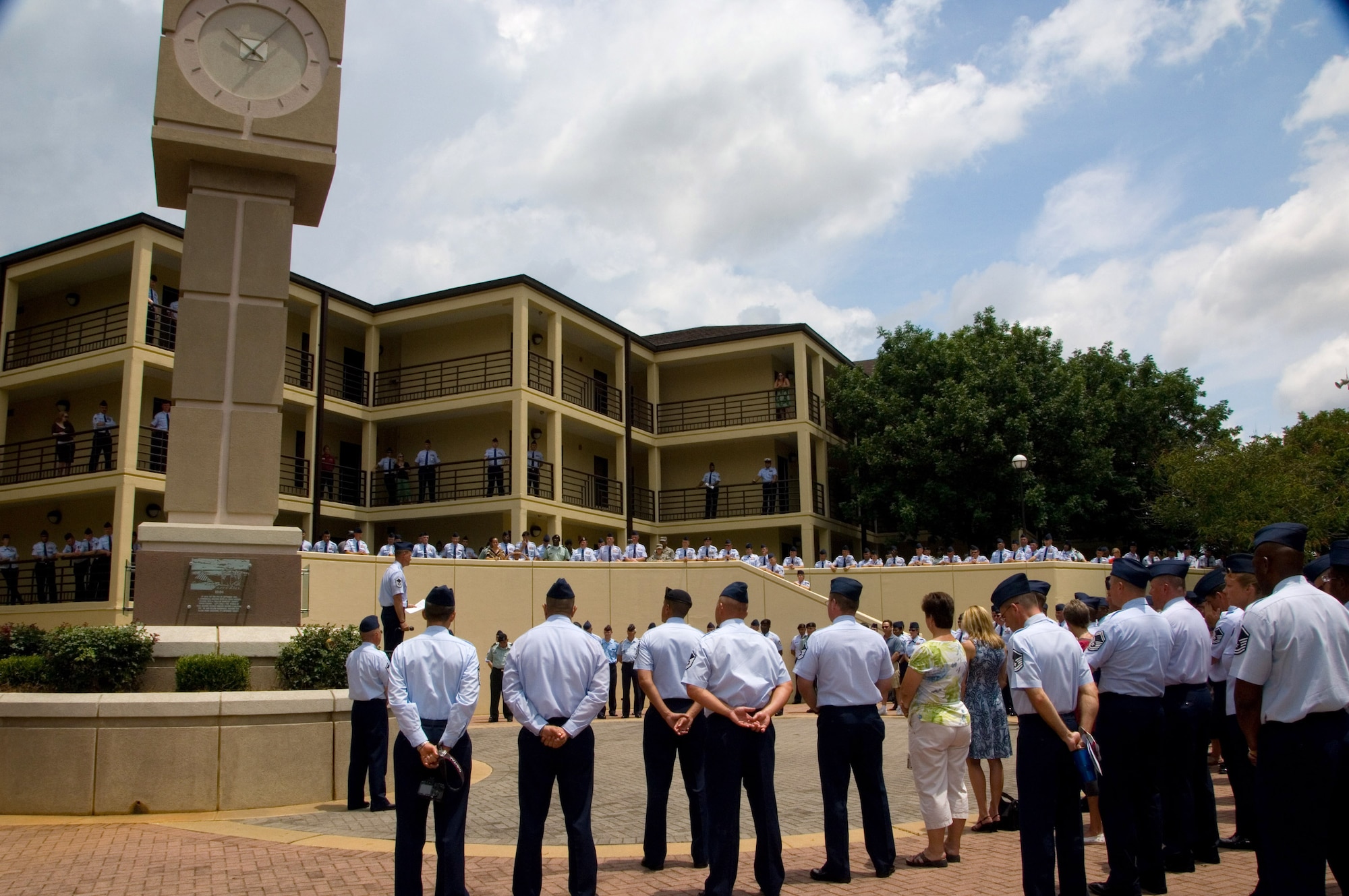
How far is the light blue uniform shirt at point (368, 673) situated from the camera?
942 cm

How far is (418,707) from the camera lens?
5910 mm

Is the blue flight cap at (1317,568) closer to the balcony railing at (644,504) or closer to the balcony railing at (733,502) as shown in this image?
the balcony railing at (733,502)

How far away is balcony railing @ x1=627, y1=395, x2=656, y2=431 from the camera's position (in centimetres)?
3544

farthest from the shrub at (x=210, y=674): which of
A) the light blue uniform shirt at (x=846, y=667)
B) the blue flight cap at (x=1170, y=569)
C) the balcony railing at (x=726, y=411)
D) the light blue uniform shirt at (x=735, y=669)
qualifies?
the balcony railing at (x=726, y=411)

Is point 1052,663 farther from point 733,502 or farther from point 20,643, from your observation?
Result: point 733,502

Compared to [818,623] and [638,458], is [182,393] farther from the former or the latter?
[638,458]

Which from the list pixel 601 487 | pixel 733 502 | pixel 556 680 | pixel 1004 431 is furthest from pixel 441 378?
pixel 556 680

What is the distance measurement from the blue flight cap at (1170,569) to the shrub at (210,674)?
8.17m

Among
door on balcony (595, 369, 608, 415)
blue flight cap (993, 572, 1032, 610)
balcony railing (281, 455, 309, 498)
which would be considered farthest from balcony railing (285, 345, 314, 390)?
blue flight cap (993, 572, 1032, 610)

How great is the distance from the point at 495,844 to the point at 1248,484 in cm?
2556

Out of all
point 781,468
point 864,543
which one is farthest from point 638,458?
point 864,543

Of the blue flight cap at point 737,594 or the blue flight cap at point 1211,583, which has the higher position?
the blue flight cap at point 1211,583

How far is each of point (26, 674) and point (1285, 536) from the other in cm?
1036

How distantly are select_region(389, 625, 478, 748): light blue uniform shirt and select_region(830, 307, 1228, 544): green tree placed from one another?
25591mm
